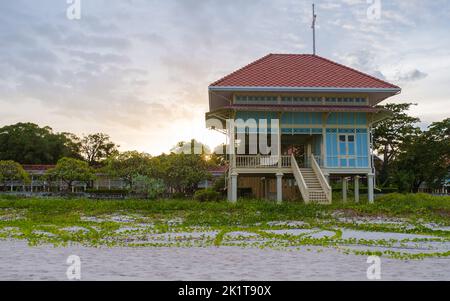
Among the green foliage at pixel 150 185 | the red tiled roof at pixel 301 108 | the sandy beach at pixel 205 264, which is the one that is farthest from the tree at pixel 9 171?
the sandy beach at pixel 205 264

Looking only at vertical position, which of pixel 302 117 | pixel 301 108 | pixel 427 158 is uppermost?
pixel 301 108

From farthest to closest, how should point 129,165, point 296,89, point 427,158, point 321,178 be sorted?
point 427,158 → point 129,165 → point 296,89 → point 321,178

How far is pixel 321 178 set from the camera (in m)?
24.9

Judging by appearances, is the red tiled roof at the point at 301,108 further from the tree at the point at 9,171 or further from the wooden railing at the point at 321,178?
the tree at the point at 9,171

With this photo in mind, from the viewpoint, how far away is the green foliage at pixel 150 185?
1519 inches

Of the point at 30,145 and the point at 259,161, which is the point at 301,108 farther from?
the point at 30,145

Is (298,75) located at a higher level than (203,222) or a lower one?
higher

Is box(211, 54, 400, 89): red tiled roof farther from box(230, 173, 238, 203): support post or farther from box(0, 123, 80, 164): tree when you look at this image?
box(0, 123, 80, 164): tree

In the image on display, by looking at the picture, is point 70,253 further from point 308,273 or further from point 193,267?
point 308,273

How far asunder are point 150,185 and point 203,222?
911 inches

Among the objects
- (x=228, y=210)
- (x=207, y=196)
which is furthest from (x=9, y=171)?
(x=228, y=210)

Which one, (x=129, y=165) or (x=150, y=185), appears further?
(x=129, y=165)
